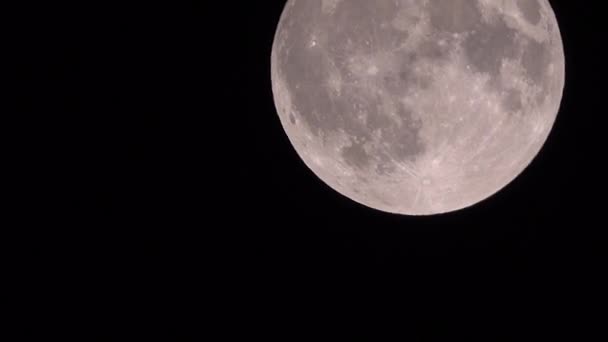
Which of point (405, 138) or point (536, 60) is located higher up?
point (536, 60)

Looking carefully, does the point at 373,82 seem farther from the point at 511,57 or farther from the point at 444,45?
the point at 511,57

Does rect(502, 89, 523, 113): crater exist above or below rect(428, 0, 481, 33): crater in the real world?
below

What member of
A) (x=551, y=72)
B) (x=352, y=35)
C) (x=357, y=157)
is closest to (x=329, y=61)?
(x=352, y=35)

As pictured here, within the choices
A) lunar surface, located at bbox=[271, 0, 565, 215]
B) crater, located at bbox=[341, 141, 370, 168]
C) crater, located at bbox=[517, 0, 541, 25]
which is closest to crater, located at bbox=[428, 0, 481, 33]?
lunar surface, located at bbox=[271, 0, 565, 215]

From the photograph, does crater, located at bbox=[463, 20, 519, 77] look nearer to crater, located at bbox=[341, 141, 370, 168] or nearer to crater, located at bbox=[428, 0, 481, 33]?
crater, located at bbox=[428, 0, 481, 33]

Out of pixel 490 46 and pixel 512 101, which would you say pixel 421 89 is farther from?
pixel 512 101

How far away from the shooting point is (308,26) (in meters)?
6.86

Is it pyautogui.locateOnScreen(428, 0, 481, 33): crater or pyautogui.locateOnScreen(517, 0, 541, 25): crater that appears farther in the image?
pyautogui.locateOnScreen(517, 0, 541, 25): crater

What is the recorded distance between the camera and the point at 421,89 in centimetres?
636

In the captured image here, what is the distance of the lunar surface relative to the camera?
6344mm

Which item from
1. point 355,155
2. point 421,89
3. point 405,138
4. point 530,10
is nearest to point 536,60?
point 530,10

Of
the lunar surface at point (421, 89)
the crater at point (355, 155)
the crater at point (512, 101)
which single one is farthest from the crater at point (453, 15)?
the crater at point (355, 155)

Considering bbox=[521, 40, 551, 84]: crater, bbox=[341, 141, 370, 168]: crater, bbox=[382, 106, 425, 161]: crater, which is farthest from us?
bbox=[341, 141, 370, 168]: crater

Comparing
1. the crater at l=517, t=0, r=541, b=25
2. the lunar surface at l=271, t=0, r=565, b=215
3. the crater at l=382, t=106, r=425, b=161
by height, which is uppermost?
the crater at l=517, t=0, r=541, b=25
